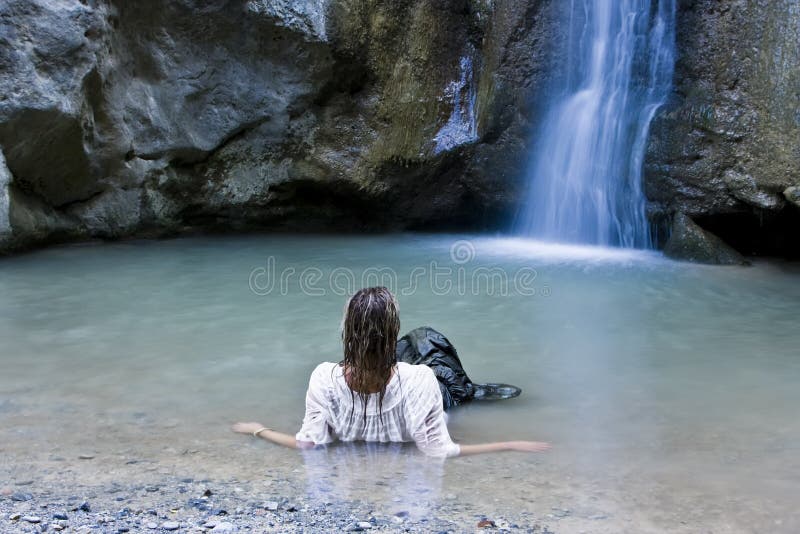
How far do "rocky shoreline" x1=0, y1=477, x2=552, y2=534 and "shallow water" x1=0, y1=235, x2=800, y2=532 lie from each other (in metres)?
0.11

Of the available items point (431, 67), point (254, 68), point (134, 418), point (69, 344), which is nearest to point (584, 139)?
point (431, 67)

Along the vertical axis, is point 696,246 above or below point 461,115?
below

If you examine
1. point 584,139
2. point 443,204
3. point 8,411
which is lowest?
point 8,411

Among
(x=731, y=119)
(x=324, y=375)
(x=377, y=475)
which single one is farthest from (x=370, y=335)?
(x=731, y=119)

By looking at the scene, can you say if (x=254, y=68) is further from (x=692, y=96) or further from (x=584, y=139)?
(x=692, y=96)

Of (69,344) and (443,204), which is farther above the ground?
(443,204)

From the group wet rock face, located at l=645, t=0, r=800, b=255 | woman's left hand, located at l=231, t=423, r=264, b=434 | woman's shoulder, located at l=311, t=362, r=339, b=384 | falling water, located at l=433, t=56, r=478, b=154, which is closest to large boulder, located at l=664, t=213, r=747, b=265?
wet rock face, located at l=645, t=0, r=800, b=255

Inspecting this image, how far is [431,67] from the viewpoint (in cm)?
986

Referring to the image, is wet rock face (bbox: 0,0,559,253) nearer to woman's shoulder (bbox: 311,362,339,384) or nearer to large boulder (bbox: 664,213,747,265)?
large boulder (bbox: 664,213,747,265)

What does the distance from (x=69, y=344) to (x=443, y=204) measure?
6145 mm

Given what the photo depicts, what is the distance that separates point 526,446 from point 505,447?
0.09m

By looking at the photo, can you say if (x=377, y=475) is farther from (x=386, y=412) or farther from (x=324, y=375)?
(x=324, y=375)

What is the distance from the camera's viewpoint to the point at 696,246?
8.16 meters

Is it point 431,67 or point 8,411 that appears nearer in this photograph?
point 8,411
